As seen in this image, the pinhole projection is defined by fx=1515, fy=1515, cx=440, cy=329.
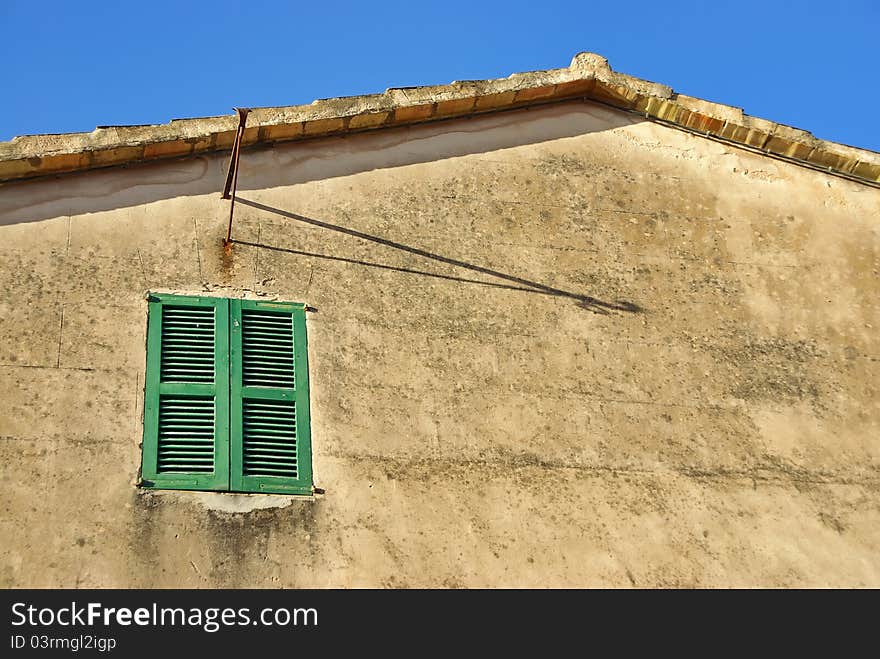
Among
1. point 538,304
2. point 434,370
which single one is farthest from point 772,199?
point 434,370

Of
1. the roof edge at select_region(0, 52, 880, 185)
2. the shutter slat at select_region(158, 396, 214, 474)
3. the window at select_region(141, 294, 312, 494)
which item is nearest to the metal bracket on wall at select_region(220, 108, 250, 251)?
the roof edge at select_region(0, 52, 880, 185)

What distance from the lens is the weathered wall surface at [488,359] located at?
30.2ft

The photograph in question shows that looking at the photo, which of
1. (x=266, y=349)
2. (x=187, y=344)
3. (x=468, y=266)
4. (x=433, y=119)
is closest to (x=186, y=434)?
(x=187, y=344)

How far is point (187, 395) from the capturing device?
31.8 ft

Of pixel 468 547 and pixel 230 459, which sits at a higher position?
pixel 230 459

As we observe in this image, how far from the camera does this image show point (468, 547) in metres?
9.41

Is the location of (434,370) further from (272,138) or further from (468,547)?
(272,138)

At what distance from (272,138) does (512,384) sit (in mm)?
2585

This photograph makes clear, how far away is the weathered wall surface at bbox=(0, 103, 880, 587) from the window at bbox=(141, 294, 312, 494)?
0.12m

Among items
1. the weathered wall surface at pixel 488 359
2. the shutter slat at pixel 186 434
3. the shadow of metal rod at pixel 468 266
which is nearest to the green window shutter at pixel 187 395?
the shutter slat at pixel 186 434

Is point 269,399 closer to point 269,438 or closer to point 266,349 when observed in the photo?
point 269,438

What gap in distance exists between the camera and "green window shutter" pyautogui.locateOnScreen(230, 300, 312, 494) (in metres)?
9.47
